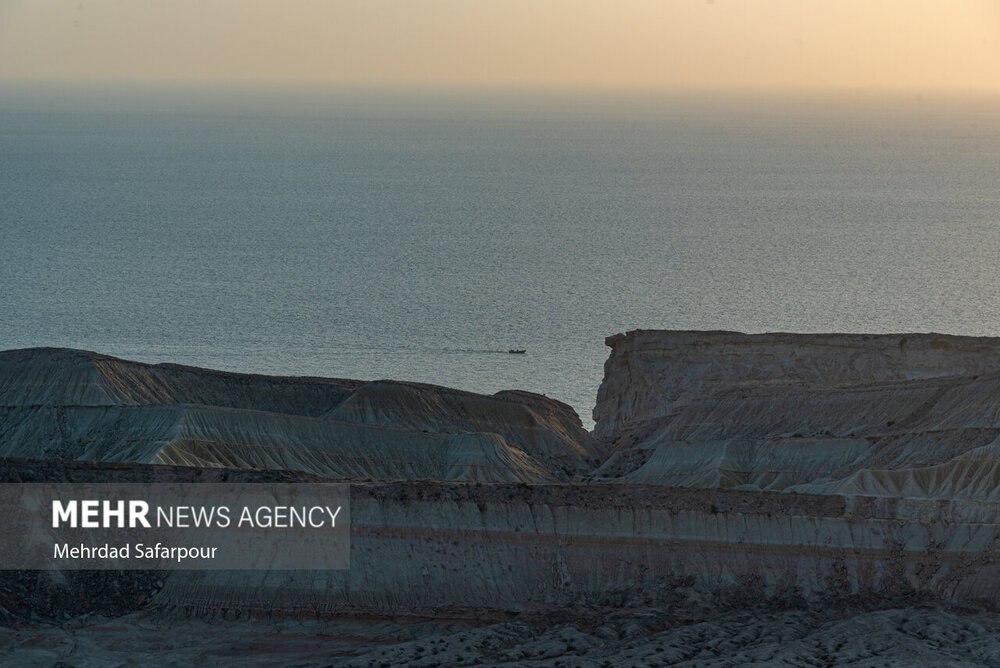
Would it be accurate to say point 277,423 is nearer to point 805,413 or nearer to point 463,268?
point 805,413

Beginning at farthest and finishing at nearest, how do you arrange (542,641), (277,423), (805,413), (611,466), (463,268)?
1. (463,268)
2. (805,413)
3. (611,466)
4. (277,423)
5. (542,641)

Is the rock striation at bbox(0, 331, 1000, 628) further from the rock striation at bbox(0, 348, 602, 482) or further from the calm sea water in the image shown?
the calm sea water

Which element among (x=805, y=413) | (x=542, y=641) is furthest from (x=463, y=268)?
(x=542, y=641)

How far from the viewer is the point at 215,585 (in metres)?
39.7

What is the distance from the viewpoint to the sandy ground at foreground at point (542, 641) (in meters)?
35.4

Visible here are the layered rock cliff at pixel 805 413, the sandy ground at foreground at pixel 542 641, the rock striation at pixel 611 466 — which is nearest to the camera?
the sandy ground at foreground at pixel 542 641

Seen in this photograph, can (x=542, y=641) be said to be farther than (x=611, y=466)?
No

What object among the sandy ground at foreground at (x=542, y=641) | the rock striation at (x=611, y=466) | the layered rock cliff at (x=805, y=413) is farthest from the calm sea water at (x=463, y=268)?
the sandy ground at foreground at (x=542, y=641)

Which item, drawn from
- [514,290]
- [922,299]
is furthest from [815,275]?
[514,290]

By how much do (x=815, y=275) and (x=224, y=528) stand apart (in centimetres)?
7959

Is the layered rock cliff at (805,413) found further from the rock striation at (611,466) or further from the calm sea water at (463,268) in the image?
the calm sea water at (463,268)

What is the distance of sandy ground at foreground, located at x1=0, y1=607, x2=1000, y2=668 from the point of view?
1393 inches

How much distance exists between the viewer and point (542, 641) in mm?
Answer: 36844

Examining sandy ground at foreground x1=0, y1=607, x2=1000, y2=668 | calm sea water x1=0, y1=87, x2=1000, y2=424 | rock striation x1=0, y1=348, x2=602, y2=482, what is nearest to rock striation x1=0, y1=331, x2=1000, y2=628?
rock striation x1=0, y1=348, x2=602, y2=482
